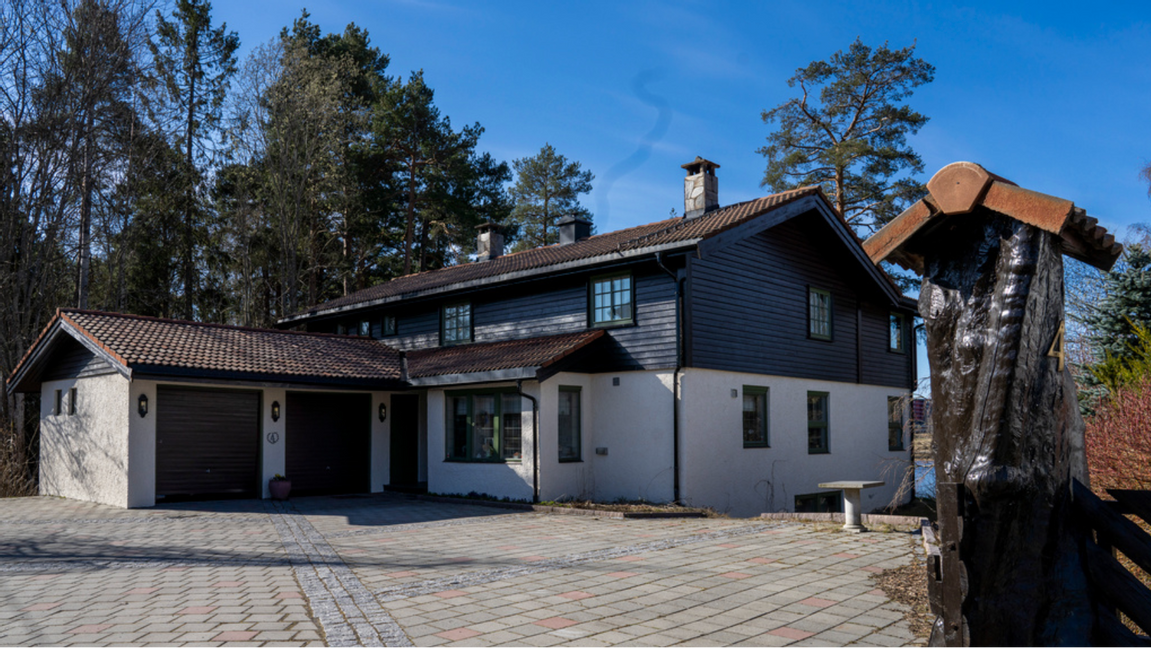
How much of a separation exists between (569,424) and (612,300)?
2474 millimetres

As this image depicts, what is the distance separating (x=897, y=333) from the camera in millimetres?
20766

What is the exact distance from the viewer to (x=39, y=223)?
2061 centimetres

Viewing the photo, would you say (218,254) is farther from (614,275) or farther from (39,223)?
(614,275)

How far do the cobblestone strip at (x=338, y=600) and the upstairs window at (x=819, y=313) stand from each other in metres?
11.5

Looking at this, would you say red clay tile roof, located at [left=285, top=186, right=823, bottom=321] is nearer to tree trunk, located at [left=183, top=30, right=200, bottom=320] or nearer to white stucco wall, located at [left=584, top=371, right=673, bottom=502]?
white stucco wall, located at [left=584, top=371, right=673, bottom=502]

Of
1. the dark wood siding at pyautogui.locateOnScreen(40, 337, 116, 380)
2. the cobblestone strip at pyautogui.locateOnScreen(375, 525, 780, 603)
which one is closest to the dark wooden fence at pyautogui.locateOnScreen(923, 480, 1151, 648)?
the cobblestone strip at pyautogui.locateOnScreen(375, 525, 780, 603)

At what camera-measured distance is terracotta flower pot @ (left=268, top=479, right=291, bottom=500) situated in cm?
1562

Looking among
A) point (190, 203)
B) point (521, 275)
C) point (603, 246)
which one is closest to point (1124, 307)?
point (603, 246)

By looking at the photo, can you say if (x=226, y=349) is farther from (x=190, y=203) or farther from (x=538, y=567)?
(x=190, y=203)

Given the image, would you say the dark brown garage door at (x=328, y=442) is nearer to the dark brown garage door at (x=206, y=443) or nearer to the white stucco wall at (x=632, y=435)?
the dark brown garage door at (x=206, y=443)

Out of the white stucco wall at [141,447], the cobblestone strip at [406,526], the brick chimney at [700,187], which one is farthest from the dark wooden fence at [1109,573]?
the white stucco wall at [141,447]

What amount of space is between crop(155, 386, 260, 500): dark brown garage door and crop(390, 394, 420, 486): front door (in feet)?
9.72

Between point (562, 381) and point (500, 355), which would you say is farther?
point (500, 355)

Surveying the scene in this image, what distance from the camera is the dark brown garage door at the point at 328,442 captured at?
1645 cm
